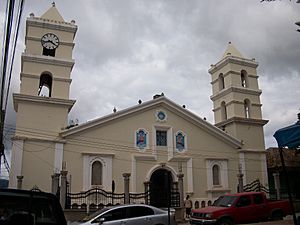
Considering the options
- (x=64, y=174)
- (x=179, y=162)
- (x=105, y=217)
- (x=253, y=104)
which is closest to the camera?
(x=105, y=217)

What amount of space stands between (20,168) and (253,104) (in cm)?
1942

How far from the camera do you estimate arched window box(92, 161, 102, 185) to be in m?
24.9

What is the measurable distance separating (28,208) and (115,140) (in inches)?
790

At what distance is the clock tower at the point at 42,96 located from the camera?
77.1 ft

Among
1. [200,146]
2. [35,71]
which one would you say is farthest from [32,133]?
[200,146]

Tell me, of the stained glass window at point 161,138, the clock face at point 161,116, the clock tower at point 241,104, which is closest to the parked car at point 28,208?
the stained glass window at point 161,138

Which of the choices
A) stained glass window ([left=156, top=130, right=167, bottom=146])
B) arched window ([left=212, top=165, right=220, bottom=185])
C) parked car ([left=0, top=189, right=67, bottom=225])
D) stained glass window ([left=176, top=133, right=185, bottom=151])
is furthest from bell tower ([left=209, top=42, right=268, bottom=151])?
parked car ([left=0, top=189, right=67, bottom=225])

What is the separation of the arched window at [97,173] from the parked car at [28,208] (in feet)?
61.8

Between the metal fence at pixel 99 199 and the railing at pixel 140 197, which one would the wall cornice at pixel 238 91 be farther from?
the railing at pixel 140 197

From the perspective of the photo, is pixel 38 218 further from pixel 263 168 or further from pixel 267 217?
pixel 263 168

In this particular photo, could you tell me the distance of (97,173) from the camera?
82.2ft

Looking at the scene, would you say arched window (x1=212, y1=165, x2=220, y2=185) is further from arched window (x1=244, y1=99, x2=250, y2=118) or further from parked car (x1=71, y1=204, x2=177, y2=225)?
parked car (x1=71, y1=204, x2=177, y2=225)

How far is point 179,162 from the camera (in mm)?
27453

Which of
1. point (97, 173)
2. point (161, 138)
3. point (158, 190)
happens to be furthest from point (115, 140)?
point (158, 190)
